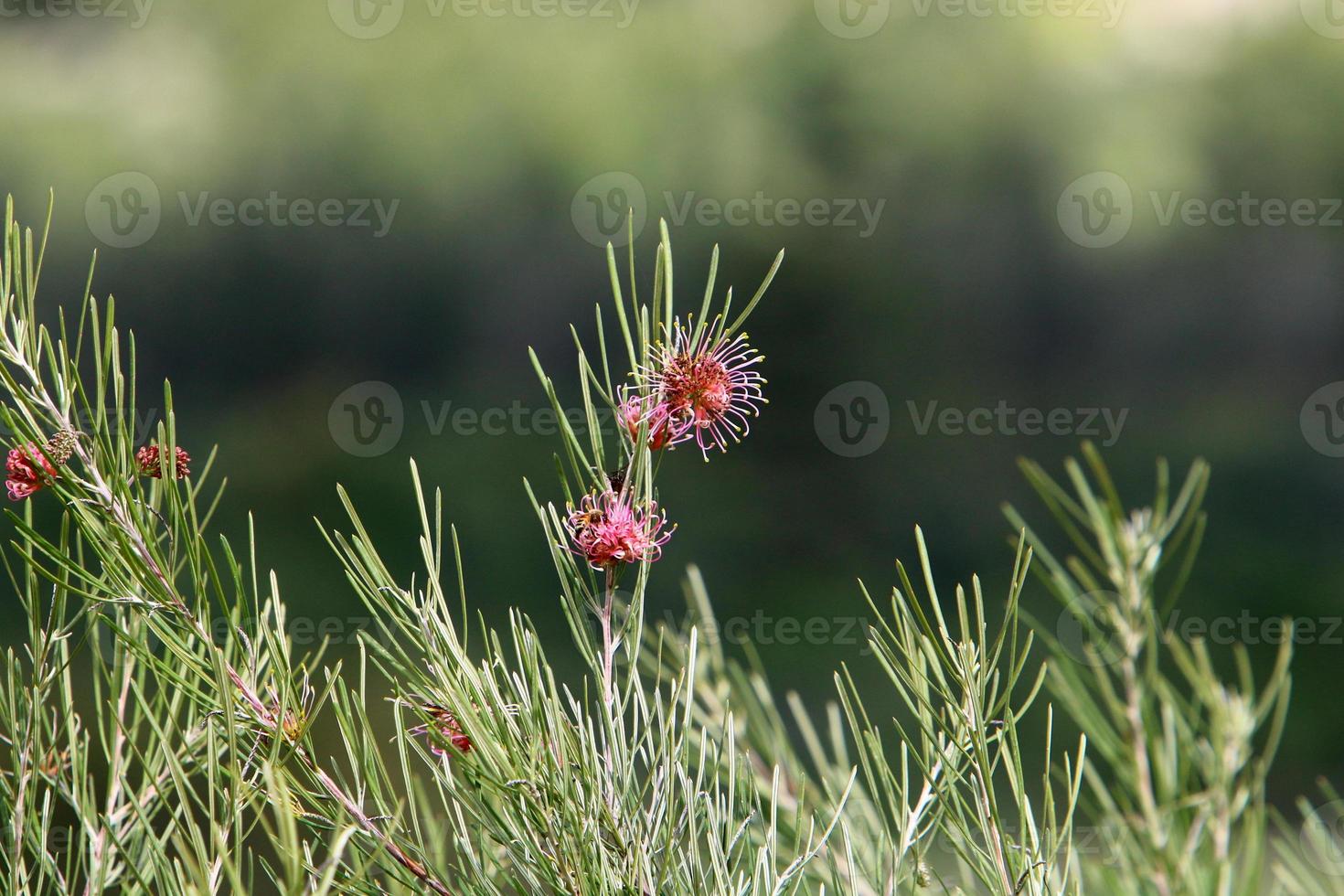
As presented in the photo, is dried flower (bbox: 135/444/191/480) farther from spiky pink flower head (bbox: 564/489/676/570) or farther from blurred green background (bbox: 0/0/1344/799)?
blurred green background (bbox: 0/0/1344/799)

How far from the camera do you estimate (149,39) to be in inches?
73.1

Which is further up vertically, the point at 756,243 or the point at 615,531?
the point at 756,243

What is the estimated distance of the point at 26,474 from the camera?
0.16m

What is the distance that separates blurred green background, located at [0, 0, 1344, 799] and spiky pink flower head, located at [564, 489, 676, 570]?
1381 millimetres

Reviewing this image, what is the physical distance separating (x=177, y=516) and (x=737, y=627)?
135 centimetres

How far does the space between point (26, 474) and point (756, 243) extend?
5.44 feet

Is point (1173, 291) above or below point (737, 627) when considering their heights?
above

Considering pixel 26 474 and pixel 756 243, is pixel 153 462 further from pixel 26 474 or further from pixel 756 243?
pixel 756 243

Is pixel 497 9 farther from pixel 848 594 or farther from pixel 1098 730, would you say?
pixel 1098 730

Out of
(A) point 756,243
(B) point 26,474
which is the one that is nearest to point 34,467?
(B) point 26,474

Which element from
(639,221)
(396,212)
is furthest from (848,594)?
(396,212)

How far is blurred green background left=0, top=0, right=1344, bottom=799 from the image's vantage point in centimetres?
167

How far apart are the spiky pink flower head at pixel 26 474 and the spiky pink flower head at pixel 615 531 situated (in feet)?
0.27

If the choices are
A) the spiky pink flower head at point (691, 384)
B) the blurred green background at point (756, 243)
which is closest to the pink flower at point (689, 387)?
the spiky pink flower head at point (691, 384)
